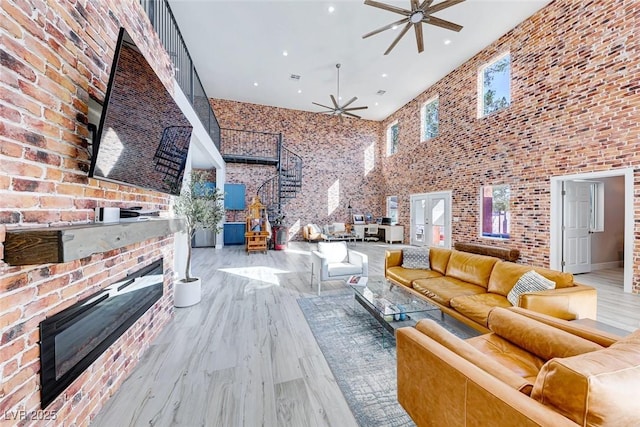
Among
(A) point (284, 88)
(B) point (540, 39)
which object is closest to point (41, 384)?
(B) point (540, 39)

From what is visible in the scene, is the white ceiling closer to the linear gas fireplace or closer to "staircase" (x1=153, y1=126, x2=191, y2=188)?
"staircase" (x1=153, y1=126, x2=191, y2=188)

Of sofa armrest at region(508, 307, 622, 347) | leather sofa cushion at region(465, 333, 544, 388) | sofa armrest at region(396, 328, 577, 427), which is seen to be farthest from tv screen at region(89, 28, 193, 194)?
sofa armrest at region(508, 307, 622, 347)

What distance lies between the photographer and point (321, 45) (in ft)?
20.2

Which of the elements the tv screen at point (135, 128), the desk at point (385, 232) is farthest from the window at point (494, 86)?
the tv screen at point (135, 128)

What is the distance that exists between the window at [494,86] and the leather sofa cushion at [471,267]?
14.7 ft

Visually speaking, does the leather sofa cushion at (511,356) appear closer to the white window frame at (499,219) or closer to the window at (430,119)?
the white window frame at (499,219)

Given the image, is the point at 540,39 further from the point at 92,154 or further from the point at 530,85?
the point at 92,154

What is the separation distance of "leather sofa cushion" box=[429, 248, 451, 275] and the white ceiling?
15.8 ft

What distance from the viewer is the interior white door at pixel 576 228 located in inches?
195

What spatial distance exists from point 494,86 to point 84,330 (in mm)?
8264

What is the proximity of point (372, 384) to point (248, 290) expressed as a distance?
2655 millimetres

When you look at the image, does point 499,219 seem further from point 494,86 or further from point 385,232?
point 385,232

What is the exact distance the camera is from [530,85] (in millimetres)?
5195

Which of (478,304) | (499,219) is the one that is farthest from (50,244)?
(499,219)
